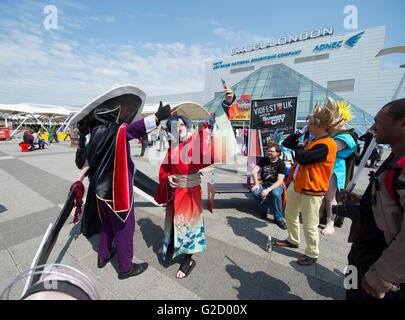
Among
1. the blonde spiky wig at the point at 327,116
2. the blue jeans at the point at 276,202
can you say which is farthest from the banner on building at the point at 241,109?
the blonde spiky wig at the point at 327,116

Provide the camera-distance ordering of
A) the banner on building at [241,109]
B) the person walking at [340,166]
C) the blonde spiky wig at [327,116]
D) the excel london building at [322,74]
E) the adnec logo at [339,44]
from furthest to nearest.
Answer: the adnec logo at [339,44] < the banner on building at [241,109] < the excel london building at [322,74] < the person walking at [340,166] < the blonde spiky wig at [327,116]

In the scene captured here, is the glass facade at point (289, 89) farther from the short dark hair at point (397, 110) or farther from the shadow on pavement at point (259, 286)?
the short dark hair at point (397, 110)

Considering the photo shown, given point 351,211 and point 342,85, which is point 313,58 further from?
point 351,211

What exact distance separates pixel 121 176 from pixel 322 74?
35.0 meters

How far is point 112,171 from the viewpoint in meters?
1.85

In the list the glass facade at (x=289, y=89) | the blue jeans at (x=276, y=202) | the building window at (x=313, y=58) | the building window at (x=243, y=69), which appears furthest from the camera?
the building window at (x=243, y=69)

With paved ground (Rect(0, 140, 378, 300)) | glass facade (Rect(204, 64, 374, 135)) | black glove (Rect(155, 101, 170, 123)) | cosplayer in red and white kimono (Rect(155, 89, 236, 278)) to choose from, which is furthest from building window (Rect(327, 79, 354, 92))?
black glove (Rect(155, 101, 170, 123))

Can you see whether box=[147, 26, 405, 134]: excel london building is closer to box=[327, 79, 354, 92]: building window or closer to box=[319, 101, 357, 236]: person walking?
box=[327, 79, 354, 92]: building window

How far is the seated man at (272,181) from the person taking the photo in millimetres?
3295

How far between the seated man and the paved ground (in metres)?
0.24

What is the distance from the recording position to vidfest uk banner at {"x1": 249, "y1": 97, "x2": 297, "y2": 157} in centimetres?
473

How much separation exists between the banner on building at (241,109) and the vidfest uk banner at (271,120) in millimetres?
17760

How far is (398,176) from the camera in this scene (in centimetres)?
95
